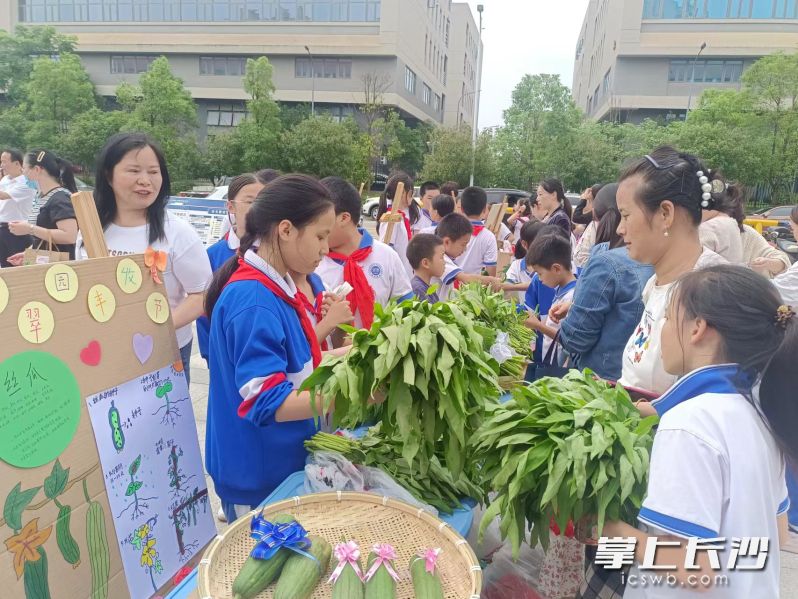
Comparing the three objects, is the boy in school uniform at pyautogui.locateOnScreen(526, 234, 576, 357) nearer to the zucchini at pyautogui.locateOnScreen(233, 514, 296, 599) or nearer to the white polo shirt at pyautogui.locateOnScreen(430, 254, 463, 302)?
the white polo shirt at pyautogui.locateOnScreen(430, 254, 463, 302)

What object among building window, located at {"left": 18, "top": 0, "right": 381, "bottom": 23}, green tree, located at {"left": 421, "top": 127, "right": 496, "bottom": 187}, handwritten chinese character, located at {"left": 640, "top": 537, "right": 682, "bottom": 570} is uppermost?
building window, located at {"left": 18, "top": 0, "right": 381, "bottom": 23}

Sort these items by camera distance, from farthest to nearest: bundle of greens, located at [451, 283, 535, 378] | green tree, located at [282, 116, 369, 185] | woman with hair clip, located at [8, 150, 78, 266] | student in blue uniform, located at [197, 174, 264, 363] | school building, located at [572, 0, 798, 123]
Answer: school building, located at [572, 0, 798, 123]
green tree, located at [282, 116, 369, 185]
woman with hair clip, located at [8, 150, 78, 266]
student in blue uniform, located at [197, 174, 264, 363]
bundle of greens, located at [451, 283, 535, 378]

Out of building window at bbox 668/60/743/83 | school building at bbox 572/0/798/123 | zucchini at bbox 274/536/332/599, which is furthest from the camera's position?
building window at bbox 668/60/743/83

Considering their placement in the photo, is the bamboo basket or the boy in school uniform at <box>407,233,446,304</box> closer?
the bamboo basket

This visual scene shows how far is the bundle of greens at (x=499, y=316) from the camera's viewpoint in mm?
2906

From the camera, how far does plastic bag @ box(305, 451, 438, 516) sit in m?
1.78

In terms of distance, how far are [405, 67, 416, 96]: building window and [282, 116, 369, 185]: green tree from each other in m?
17.4

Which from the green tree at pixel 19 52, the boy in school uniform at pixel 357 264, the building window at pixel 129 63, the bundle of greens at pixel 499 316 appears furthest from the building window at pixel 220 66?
the bundle of greens at pixel 499 316

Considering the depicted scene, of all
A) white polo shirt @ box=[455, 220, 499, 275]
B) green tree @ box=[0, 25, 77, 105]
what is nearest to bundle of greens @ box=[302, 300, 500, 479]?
white polo shirt @ box=[455, 220, 499, 275]

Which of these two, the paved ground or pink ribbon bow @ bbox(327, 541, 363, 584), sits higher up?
pink ribbon bow @ bbox(327, 541, 363, 584)

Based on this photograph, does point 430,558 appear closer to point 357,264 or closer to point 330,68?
point 357,264

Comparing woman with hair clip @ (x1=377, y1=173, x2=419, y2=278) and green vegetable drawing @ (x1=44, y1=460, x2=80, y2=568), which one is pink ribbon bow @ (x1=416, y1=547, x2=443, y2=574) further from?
woman with hair clip @ (x1=377, y1=173, x2=419, y2=278)

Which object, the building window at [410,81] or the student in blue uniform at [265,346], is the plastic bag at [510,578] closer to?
the student in blue uniform at [265,346]

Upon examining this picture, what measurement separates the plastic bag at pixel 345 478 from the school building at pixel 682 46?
150ft
